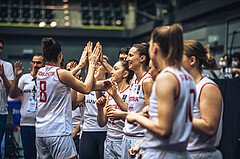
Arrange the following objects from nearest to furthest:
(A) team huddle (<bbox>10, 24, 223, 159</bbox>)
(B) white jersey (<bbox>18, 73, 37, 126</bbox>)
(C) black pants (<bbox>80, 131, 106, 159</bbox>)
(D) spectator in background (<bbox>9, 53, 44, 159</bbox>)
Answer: (A) team huddle (<bbox>10, 24, 223, 159</bbox>) < (C) black pants (<bbox>80, 131, 106, 159</bbox>) < (D) spectator in background (<bbox>9, 53, 44, 159</bbox>) < (B) white jersey (<bbox>18, 73, 37, 126</bbox>)

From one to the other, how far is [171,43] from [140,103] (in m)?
1.52

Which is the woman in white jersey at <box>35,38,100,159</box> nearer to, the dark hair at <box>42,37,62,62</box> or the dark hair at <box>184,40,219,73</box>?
the dark hair at <box>42,37,62,62</box>

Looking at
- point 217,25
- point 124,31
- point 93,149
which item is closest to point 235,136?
point 93,149

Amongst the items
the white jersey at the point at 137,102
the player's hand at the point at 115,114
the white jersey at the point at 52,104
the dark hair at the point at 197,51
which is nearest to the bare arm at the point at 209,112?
the dark hair at the point at 197,51

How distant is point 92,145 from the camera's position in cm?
475

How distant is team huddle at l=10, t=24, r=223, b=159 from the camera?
6.79ft

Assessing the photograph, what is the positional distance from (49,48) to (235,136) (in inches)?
131

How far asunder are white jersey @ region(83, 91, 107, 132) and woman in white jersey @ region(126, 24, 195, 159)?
105 inches

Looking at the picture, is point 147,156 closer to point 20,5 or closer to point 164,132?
point 164,132

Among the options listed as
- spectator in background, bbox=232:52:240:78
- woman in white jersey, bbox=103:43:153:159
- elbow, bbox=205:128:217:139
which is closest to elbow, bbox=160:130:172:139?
elbow, bbox=205:128:217:139

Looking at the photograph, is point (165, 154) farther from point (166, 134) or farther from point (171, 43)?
point (171, 43)

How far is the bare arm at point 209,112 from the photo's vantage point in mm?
2447

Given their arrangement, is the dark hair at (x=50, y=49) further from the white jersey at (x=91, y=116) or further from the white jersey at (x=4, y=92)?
the white jersey at (x=4, y=92)

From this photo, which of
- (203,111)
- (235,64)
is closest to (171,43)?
(203,111)
